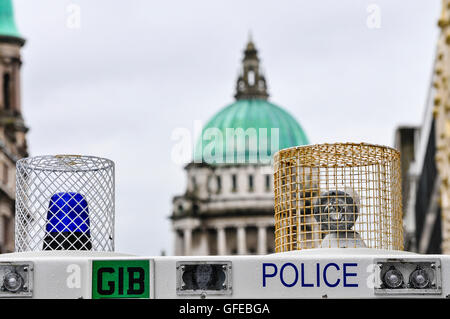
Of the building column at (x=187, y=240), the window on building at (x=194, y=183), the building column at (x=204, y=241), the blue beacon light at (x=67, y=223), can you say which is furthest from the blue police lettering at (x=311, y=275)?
the window on building at (x=194, y=183)

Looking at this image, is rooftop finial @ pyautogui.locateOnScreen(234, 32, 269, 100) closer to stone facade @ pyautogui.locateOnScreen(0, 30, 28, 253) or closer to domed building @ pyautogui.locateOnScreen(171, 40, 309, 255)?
domed building @ pyautogui.locateOnScreen(171, 40, 309, 255)

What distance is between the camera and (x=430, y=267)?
20.2 ft

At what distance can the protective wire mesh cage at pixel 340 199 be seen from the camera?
7.17 metres

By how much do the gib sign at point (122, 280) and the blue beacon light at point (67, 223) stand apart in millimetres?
858

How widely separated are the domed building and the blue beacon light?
154 meters

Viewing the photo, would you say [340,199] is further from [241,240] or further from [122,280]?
[241,240]

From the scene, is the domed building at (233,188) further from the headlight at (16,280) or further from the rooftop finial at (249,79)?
the headlight at (16,280)

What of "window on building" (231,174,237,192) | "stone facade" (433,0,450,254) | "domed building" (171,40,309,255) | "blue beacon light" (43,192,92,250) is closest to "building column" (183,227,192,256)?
"domed building" (171,40,309,255)

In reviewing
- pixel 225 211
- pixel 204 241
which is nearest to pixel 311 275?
pixel 204 241

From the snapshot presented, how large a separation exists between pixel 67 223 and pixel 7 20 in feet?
248
